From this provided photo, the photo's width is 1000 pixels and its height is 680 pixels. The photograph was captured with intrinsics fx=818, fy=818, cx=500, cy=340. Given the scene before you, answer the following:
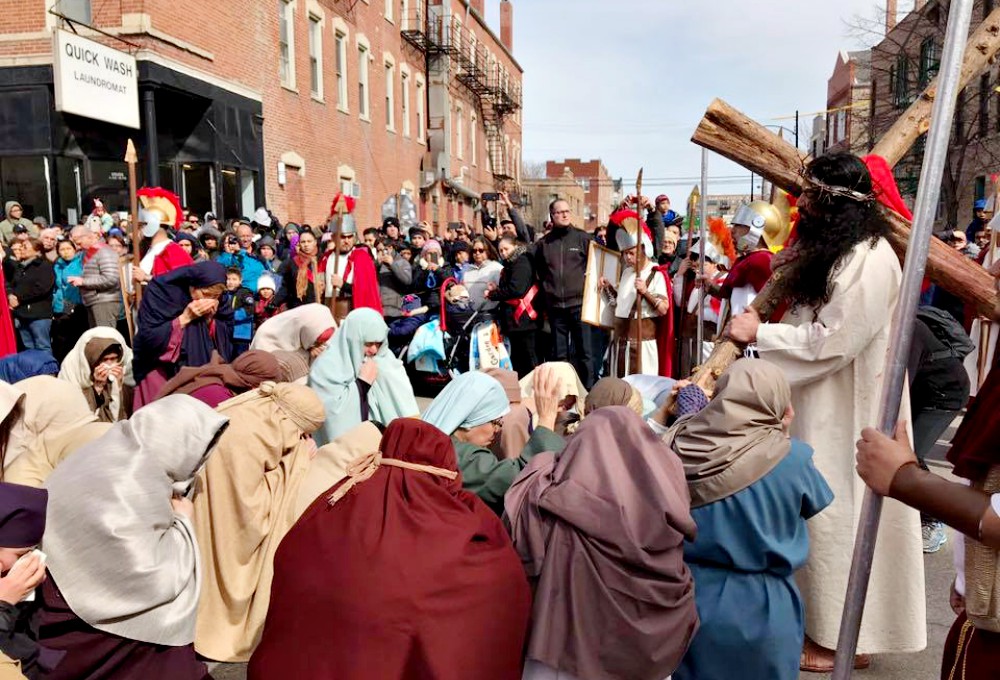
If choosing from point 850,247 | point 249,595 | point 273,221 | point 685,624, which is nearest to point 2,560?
point 249,595

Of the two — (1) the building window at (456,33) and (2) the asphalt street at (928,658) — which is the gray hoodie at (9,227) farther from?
(1) the building window at (456,33)

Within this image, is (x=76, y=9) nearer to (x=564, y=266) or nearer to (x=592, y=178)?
(x=564, y=266)

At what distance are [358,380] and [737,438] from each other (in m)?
2.95

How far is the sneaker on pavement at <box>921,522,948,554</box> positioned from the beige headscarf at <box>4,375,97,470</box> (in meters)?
4.67

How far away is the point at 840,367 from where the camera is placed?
3.24 metres

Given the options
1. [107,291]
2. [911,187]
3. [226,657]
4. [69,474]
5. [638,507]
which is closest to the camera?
[638,507]

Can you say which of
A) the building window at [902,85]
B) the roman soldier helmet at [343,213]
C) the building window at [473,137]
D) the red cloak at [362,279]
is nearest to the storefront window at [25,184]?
the roman soldier helmet at [343,213]

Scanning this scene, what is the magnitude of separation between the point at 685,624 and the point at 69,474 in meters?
2.03

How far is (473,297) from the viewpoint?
32.4 ft

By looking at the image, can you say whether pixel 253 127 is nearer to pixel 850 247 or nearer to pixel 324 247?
pixel 324 247

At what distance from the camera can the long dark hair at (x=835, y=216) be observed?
3160 mm

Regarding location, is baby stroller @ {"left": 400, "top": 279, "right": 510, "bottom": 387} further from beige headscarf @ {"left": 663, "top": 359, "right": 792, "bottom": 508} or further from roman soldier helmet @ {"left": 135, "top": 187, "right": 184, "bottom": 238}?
beige headscarf @ {"left": 663, "top": 359, "right": 792, "bottom": 508}

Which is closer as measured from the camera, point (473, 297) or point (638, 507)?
point (638, 507)

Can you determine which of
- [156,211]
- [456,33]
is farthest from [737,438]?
[456,33]
